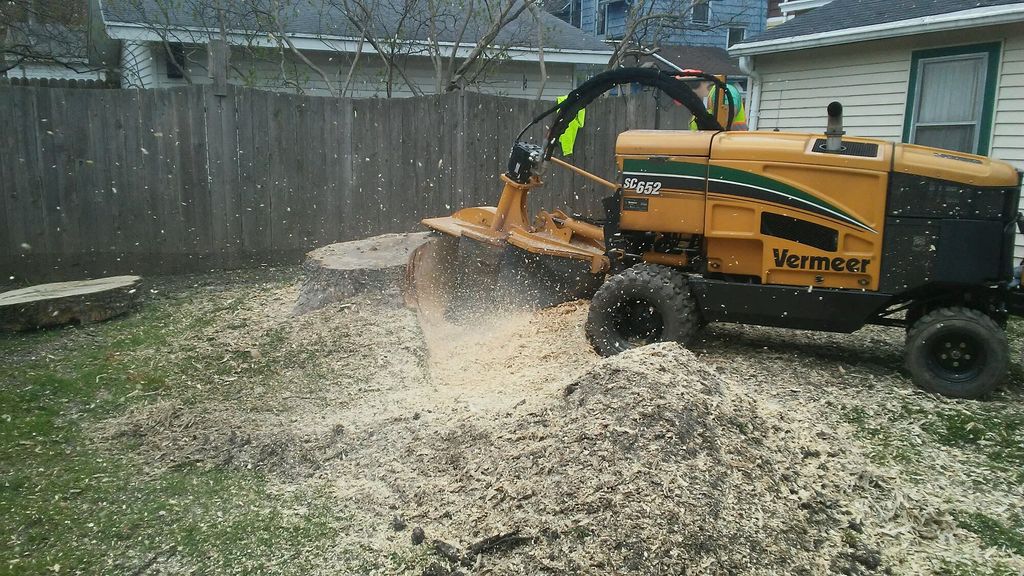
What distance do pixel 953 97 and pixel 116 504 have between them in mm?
9291

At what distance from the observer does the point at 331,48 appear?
13312mm

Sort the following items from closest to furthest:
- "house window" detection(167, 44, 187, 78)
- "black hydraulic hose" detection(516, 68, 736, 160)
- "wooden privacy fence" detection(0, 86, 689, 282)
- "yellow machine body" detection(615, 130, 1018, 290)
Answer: "yellow machine body" detection(615, 130, 1018, 290) → "black hydraulic hose" detection(516, 68, 736, 160) → "wooden privacy fence" detection(0, 86, 689, 282) → "house window" detection(167, 44, 187, 78)

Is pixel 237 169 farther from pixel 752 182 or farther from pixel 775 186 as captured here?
pixel 775 186

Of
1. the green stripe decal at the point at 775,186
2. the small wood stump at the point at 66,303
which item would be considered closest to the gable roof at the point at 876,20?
the green stripe decal at the point at 775,186

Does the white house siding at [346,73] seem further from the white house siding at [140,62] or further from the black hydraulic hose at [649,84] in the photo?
the black hydraulic hose at [649,84]

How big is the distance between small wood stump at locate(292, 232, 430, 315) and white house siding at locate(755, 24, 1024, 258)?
20.0 ft

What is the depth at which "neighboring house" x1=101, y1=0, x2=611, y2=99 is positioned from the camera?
1248 cm

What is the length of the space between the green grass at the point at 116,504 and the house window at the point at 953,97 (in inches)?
333

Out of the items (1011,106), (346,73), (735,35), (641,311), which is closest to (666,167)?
(641,311)

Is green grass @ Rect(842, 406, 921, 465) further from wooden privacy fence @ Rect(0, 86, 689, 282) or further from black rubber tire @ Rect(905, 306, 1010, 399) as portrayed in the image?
wooden privacy fence @ Rect(0, 86, 689, 282)

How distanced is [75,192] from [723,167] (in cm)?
639

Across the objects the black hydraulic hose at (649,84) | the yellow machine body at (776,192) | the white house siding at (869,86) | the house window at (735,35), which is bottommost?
the yellow machine body at (776,192)

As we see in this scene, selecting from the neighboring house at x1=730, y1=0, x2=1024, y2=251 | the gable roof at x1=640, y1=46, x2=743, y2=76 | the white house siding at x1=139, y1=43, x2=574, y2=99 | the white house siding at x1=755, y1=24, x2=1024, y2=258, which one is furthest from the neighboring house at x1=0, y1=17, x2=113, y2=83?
the gable roof at x1=640, y1=46, x2=743, y2=76

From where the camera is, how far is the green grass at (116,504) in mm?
3027
